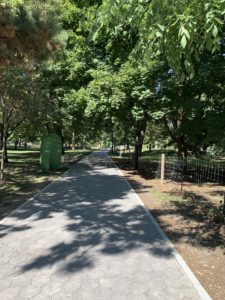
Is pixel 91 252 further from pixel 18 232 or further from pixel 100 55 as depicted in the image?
pixel 100 55

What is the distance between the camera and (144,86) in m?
14.3

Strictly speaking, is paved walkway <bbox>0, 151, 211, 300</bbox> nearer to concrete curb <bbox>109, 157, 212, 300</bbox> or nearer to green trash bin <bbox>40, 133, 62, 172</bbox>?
concrete curb <bbox>109, 157, 212, 300</bbox>

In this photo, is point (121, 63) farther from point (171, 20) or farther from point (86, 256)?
point (171, 20)

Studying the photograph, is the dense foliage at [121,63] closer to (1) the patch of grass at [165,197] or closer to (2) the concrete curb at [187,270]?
(1) the patch of grass at [165,197]

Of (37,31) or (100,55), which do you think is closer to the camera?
(37,31)

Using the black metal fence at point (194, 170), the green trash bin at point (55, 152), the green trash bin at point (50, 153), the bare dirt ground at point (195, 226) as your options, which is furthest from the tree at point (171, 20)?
the green trash bin at point (55, 152)

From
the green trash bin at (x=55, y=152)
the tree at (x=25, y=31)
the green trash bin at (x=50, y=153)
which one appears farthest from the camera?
the green trash bin at (x=55, y=152)

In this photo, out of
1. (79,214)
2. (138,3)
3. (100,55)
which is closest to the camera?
(138,3)

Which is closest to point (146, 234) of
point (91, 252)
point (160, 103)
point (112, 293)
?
point (91, 252)

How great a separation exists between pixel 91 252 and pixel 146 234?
154 centimetres

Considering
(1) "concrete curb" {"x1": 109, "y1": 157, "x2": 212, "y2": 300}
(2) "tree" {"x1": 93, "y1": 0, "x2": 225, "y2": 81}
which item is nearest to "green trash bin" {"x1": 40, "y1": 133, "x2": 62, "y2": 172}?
(1) "concrete curb" {"x1": 109, "y1": 157, "x2": 212, "y2": 300}

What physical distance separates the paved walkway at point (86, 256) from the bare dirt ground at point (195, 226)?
1.01 feet

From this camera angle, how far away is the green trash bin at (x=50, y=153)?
700 inches

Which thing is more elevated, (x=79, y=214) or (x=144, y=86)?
(x=144, y=86)
